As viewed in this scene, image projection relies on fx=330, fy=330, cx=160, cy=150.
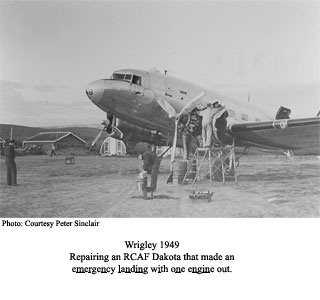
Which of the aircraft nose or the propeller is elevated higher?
the aircraft nose

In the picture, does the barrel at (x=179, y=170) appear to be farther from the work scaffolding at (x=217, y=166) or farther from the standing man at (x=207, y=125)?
the standing man at (x=207, y=125)

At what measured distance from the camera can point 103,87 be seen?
9750 millimetres

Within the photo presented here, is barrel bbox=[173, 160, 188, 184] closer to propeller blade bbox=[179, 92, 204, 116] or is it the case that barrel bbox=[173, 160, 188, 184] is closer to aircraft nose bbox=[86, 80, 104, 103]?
propeller blade bbox=[179, 92, 204, 116]

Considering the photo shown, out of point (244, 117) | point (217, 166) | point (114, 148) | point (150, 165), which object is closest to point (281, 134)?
point (244, 117)

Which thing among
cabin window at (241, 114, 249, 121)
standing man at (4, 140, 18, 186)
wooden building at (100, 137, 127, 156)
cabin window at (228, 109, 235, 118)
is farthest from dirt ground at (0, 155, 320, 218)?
wooden building at (100, 137, 127, 156)

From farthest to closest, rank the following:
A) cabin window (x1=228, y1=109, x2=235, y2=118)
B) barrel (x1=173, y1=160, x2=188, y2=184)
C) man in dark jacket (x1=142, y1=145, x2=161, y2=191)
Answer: cabin window (x1=228, y1=109, x2=235, y2=118)
barrel (x1=173, y1=160, x2=188, y2=184)
man in dark jacket (x1=142, y1=145, x2=161, y2=191)

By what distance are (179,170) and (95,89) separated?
11.3 feet

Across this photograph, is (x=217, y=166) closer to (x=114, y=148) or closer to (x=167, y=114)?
(x=167, y=114)

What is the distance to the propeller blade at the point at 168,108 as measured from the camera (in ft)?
33.1

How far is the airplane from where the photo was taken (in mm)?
9922

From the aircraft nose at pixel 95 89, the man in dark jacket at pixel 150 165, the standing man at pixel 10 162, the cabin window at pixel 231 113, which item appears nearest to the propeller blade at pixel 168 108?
the aircraft nose at pixel 95 89
